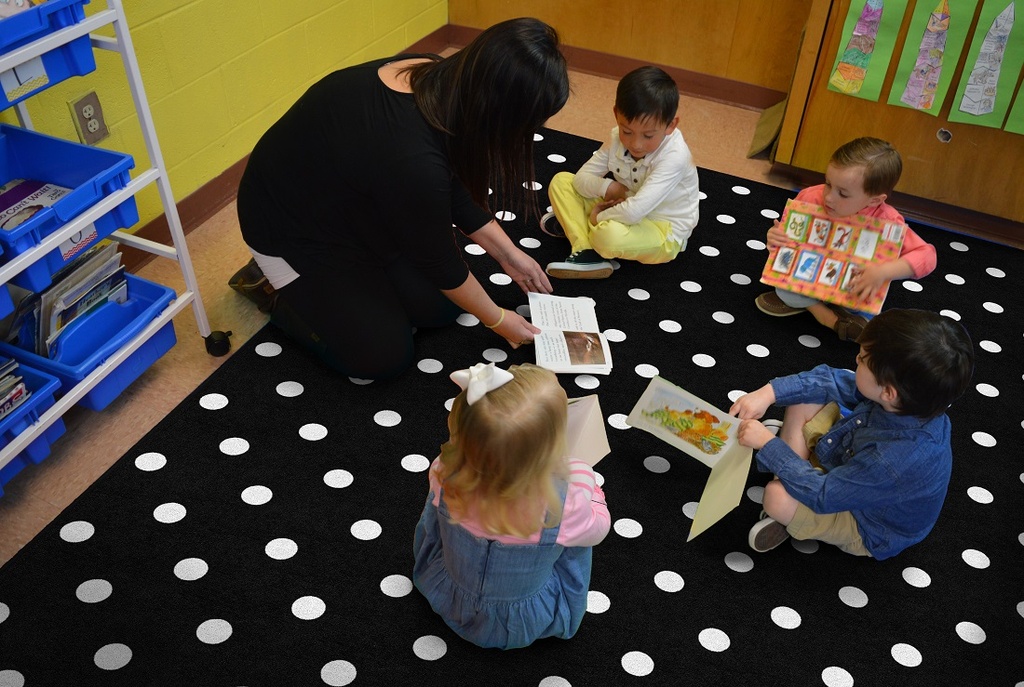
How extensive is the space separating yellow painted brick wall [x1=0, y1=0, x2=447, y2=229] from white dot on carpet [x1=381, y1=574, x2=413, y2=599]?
1.43 metres

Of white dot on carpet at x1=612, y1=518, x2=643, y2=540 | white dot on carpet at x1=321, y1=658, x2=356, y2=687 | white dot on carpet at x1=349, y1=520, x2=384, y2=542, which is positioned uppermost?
white dot on carpet at x1=349, y1=520, x2=384, y2=542

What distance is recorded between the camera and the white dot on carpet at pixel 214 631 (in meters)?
1.65

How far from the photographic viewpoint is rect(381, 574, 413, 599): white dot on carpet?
1.75 metres

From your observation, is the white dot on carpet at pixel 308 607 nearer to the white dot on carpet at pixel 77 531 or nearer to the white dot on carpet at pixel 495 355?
the white dot on carpet at pixel 77 531

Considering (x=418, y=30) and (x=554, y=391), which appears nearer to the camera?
(x=554, y=391)

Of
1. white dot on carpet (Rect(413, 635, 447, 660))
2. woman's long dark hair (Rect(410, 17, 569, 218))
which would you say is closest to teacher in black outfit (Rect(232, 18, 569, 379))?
woman's long dark hair (Rect(410, 17, 569, 218))

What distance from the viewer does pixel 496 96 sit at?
175cm

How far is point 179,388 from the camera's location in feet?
7.23

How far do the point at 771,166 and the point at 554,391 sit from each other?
232 cm

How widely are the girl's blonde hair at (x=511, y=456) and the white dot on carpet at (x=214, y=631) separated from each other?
0.56 meters

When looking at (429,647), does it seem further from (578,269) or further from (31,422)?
(578,269)

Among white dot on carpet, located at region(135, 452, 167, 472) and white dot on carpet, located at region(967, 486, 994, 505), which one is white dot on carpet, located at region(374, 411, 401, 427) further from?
white dot on carpet, located at region(967, 486, 994, 505)

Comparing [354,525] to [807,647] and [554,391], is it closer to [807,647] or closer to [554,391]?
[554,391]

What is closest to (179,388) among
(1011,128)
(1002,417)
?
(1002,417)
